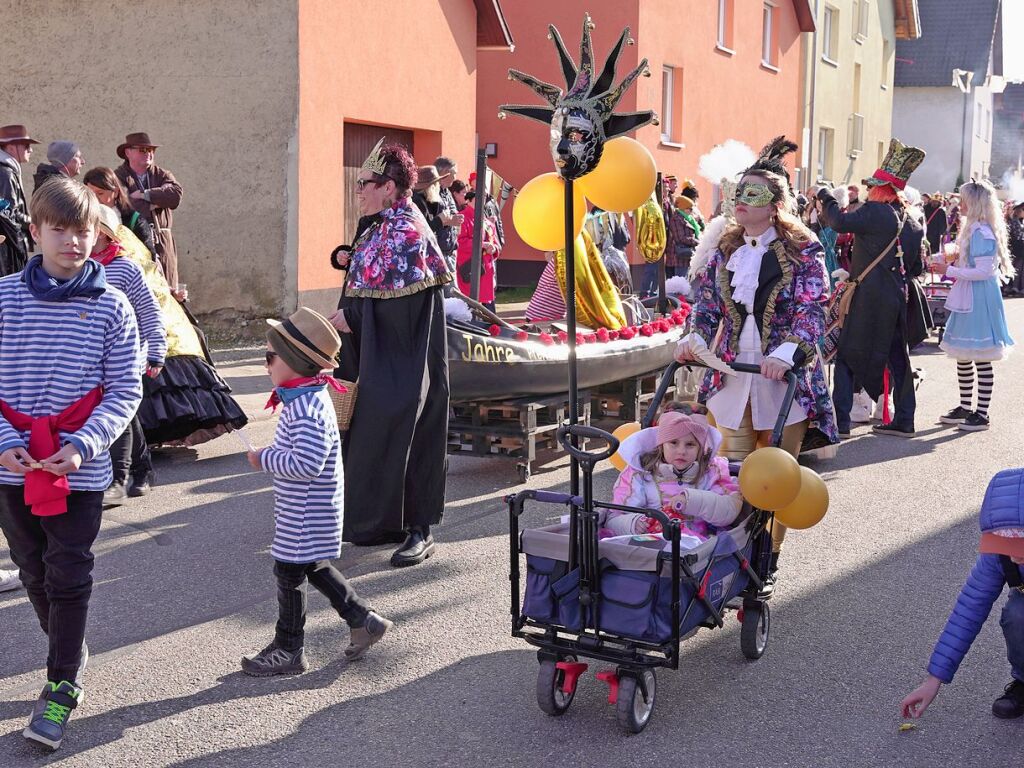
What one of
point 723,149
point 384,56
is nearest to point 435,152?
point 384,56

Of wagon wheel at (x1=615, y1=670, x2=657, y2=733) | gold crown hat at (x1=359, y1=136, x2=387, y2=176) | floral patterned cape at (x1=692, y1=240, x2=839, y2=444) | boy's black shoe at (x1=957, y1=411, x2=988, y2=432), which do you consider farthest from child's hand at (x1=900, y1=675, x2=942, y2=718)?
boy's black shoe at (x1=957, y1=411, x2=988, y2=432)

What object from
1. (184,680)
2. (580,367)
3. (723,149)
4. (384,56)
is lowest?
(184,680)

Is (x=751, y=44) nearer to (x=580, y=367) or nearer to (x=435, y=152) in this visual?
(x=435, y=152)

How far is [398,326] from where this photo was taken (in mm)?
6016

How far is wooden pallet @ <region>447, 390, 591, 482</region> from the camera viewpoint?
8.00 metres

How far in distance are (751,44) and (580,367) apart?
2080 cm

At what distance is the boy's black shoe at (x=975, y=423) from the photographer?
33.5ft

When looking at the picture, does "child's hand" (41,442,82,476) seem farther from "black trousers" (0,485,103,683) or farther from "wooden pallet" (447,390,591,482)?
"wooden pallet" (447,390,591,482)

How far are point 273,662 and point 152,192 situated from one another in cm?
593

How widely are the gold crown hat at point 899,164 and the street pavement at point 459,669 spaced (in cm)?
311

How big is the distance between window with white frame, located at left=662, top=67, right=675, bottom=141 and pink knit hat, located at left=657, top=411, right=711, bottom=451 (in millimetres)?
19719

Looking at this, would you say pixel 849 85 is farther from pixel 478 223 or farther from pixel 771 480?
pixel 771 480

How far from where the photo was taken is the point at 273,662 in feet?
15.3

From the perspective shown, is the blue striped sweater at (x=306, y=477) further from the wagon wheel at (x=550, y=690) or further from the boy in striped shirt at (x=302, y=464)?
the wagon wheel at (x=550, y=690)
